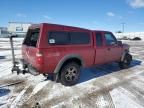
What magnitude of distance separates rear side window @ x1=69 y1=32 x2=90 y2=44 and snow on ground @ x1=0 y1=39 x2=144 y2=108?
1.60 m

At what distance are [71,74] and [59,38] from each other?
1.44m

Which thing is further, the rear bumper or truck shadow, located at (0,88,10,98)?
the rear bumper

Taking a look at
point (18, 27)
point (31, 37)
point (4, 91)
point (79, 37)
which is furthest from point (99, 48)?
point (18, 27)

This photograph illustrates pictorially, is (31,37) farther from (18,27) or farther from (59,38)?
(18,27)

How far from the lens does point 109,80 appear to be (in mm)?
6641

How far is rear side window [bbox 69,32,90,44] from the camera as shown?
19.1 feet

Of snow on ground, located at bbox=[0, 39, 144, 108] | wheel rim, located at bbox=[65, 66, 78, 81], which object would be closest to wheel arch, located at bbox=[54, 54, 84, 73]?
wheel rim, located at bbox=[65, 66, 78, 81]

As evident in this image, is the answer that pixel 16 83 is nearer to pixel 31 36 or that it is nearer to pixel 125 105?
pixel 31 36

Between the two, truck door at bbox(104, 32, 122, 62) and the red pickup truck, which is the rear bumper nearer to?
the red pickup truck

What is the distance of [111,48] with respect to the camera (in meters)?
7.42

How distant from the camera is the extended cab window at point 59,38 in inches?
204

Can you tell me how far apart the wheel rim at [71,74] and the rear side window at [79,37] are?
978 millimetres

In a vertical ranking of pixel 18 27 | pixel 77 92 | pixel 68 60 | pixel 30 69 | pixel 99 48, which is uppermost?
pixel 18 27

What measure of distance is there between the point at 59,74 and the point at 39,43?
56.2 inches
